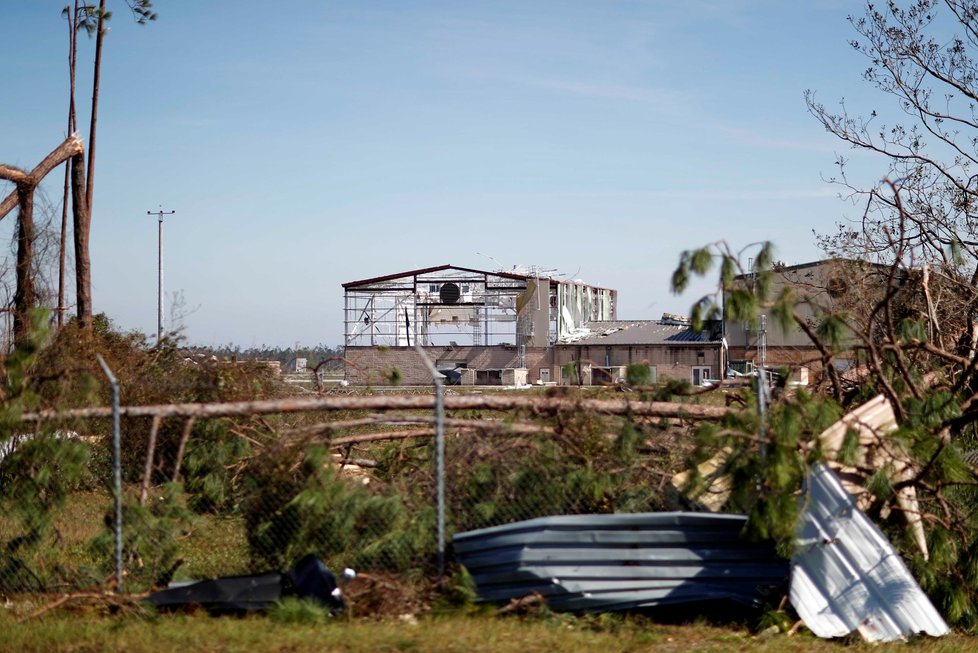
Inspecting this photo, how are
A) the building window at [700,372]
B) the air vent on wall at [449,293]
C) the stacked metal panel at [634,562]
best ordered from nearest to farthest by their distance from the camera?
the stacked metal panel at [634,562]
the building window at [700,372]
the air vent on wall at [449,293]

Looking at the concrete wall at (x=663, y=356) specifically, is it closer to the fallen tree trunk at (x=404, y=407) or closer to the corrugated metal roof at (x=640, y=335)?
the corrugated metal roof at (x=640, y=335)

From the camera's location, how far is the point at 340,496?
7.39 meters

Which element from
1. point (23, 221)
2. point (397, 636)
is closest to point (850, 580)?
point (397, 636)

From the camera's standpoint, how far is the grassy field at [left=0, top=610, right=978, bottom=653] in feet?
Answer: 20.6

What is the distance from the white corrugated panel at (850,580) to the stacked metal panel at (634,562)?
302mm

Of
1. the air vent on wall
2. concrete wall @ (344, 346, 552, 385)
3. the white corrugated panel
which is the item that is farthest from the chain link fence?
the air vent on wall

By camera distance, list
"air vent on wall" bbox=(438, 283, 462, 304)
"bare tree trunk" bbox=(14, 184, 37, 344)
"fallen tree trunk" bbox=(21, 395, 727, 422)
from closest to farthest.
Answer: "fallen tree trunk" bbox=(21, 395, 727, 422)
"bare tree trunk" bbox=(14, 184, 37, 344)
"air vent on wall" bbox=(438, 283, 462, 304)

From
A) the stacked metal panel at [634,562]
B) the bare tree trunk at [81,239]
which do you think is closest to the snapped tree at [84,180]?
the bare tree trunk at [81,239]

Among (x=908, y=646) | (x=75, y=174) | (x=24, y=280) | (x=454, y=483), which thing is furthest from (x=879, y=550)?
(x=75, y=174)

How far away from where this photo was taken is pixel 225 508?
32.2 feet

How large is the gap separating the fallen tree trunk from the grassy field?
4.78 feet

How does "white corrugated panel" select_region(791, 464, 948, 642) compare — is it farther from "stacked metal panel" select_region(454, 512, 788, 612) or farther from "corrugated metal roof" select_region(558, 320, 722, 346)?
"corrugated metal roof" select_region(558, 320, 722, 346)

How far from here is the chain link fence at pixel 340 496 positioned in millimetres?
7348

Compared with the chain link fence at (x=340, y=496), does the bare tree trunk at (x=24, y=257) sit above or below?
above
